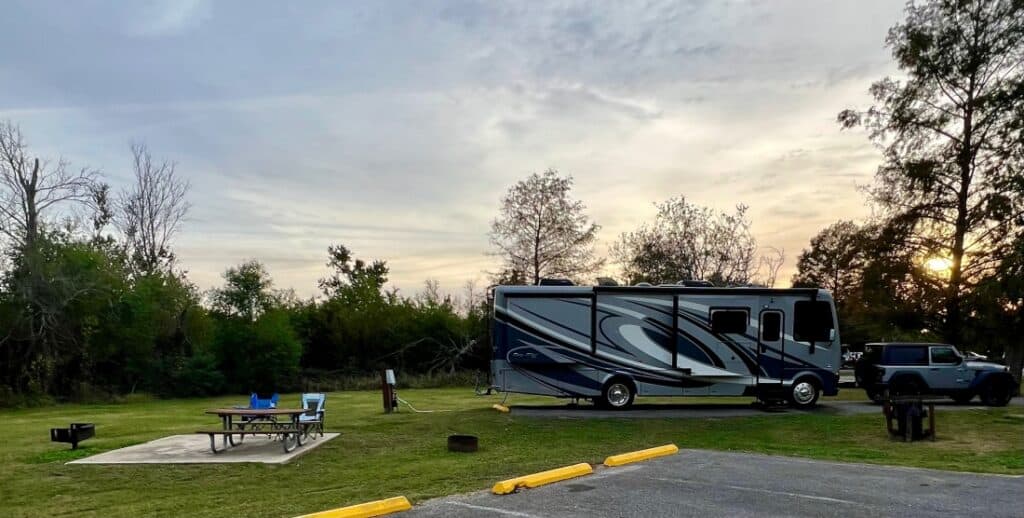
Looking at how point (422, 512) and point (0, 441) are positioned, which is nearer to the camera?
point (422, 512)

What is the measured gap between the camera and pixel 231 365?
28.7 meters

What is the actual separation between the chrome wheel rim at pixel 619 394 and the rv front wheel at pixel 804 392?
131 inches

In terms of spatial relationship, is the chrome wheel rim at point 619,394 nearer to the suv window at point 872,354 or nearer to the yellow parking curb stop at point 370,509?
the suv window at point 872,354

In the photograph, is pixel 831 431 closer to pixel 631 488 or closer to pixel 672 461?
pixel 672 461

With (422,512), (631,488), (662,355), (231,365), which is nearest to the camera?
(422,512)

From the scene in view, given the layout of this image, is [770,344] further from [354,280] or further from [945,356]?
[354,280]

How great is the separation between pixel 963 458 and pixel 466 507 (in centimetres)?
704

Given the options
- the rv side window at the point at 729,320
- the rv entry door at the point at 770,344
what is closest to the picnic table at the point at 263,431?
the rv side window at the point at 729,320

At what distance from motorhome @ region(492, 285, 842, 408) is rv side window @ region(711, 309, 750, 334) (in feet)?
0.07

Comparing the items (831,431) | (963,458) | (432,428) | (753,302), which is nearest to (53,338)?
(432,428)

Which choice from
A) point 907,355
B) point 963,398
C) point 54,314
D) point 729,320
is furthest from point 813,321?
point 54,314

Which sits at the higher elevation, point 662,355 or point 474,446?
point 662,355

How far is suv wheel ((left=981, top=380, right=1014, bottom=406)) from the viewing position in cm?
1551

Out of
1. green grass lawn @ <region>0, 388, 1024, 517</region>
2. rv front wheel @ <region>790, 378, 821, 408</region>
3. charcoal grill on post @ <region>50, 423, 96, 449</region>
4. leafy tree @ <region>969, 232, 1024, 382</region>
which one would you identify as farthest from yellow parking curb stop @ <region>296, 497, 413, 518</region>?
leafy tree @ <region>969, 232, 1024, 382</region>
